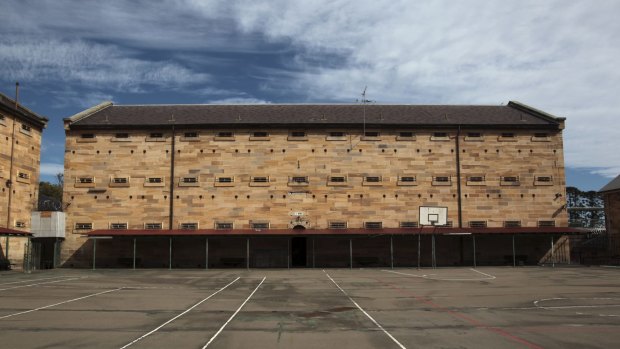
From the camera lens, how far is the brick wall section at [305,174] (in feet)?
148

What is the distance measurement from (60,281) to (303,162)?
896 inches

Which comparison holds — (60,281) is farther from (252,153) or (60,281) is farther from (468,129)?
(468,129)

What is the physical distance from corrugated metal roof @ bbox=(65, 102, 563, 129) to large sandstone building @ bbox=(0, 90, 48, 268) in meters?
3.72

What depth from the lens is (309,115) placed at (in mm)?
48531

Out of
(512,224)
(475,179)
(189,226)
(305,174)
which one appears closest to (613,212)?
(512,224)

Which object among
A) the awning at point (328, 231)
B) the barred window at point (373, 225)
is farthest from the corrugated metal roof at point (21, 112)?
the barred window at point (373, 225)

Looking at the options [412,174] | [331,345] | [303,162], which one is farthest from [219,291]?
[412,174]

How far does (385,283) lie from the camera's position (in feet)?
93.0

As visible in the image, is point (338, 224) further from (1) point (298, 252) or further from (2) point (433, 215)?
(2) point (433, 215)

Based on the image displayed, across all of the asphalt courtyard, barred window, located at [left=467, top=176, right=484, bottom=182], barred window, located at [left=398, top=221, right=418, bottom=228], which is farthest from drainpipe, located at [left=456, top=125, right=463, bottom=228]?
the asphalt courtyard

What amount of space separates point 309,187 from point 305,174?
126cm

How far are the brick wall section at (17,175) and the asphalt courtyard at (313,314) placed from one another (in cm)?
1524

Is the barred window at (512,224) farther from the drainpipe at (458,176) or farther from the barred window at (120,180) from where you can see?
the barred window at (120,180)

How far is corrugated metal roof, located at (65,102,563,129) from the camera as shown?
46.9 meters
